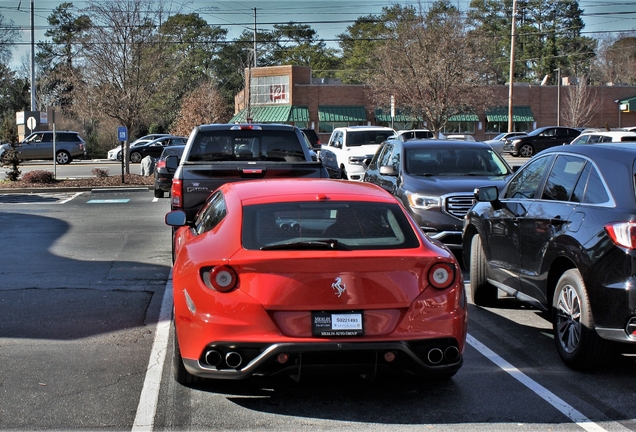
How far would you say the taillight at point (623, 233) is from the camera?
5.35m

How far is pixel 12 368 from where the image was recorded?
19.5ft

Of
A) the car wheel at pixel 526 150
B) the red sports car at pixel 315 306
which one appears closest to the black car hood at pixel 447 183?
the red sports car at pixel 315 306

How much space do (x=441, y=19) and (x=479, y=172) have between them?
31.9 m

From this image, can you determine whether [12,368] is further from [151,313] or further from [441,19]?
[441,19]

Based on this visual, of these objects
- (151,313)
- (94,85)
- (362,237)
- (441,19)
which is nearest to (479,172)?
(151,313)

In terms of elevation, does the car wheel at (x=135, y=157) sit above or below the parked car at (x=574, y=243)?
above

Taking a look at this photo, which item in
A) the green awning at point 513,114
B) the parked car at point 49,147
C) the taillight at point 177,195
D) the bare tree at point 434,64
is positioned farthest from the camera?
the green awning at point 513,114

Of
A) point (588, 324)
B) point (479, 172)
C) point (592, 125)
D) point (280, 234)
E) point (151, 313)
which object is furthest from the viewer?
point (592, 125)

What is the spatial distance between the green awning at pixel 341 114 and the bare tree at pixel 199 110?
10718 millimetres

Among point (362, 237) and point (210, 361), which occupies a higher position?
point (362, 237)

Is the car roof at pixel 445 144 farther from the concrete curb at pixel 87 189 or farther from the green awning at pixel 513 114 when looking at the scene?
the green awning at pixel 513 114

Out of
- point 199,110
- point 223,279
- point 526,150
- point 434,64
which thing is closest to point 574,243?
point 223,279

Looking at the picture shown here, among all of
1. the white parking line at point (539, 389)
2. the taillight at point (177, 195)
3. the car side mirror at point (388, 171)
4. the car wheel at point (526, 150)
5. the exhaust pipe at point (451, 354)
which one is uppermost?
the car wheel at point (526, 150)

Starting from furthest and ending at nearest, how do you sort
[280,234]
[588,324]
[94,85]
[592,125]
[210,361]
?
[592,125] → [94,85] → [588,324] → [280,234] → [210,361]
